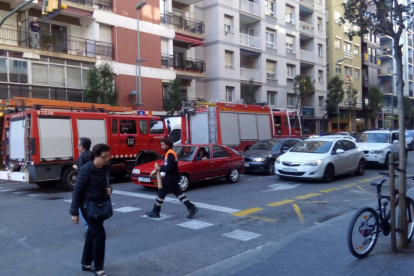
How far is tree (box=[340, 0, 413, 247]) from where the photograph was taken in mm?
5574

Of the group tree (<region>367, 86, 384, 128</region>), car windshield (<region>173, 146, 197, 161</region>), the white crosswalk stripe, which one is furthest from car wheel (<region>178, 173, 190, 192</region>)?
tree (<region>367, 86, 384, 128</region>)

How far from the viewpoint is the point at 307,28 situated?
3988 cm

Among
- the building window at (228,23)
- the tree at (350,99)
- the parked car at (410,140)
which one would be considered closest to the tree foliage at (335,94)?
the tree at (350,99)

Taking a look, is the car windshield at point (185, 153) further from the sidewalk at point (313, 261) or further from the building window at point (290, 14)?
the building window at point (290, 14)

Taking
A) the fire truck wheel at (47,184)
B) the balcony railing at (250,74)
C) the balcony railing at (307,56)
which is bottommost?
the fire truck wheel at (47,184)

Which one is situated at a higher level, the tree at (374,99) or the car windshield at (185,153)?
the tree at (374,99)

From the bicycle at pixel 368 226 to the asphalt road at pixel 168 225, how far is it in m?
1.69

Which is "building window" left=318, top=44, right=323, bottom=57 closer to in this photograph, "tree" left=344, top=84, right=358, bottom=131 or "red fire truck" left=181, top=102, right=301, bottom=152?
"tree" left=344, top=84, right=358, bottom=131

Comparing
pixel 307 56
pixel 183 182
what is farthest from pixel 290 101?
pixel 183 182

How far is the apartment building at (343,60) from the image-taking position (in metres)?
44.5

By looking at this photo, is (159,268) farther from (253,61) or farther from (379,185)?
(253,61)

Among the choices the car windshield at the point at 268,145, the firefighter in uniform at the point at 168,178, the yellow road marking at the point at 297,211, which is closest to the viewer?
the firefighter in uniform at the point at 168,178

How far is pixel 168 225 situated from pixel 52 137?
20.1ft

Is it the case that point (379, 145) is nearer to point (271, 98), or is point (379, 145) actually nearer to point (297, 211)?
point (297, 211)
